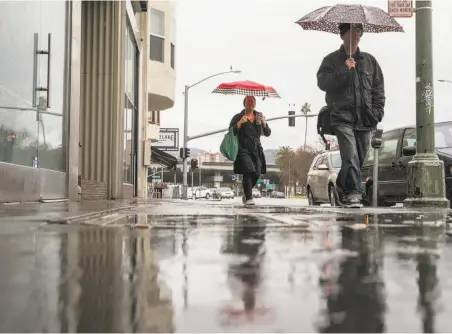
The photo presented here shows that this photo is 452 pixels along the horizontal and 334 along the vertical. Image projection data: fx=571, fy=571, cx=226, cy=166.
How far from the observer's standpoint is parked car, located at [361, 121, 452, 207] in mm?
10109

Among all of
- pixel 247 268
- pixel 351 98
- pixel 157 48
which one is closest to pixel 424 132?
pixel 351 98

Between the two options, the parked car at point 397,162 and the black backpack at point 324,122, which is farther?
the parked car at point 397,162

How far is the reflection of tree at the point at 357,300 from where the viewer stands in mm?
951

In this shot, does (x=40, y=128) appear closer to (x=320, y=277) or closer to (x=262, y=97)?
(x=320, y=277)

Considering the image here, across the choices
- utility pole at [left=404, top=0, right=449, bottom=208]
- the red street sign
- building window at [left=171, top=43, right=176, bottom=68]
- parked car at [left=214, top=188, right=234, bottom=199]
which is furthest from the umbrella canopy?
parked car at [left=214, top=188, right=234, bottom=199]

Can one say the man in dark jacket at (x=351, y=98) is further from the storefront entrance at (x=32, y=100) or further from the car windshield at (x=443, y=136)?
the storefront entrance at (x=32, y=100)

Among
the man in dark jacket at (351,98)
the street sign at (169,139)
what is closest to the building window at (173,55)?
the man in dark jacket at (351,98)

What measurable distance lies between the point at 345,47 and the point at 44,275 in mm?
6833

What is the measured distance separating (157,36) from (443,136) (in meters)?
17.5

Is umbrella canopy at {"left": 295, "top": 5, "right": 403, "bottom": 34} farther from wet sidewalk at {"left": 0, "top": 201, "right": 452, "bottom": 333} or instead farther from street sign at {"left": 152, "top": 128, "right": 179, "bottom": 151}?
street sign at {"left": 152, "top": 128, "right": 179, "bottom": 151}

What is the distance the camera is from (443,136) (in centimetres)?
1032

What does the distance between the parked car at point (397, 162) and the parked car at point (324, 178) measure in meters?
1.30

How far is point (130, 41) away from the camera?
16.5m

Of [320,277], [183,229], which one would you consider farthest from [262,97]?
[320,277]
